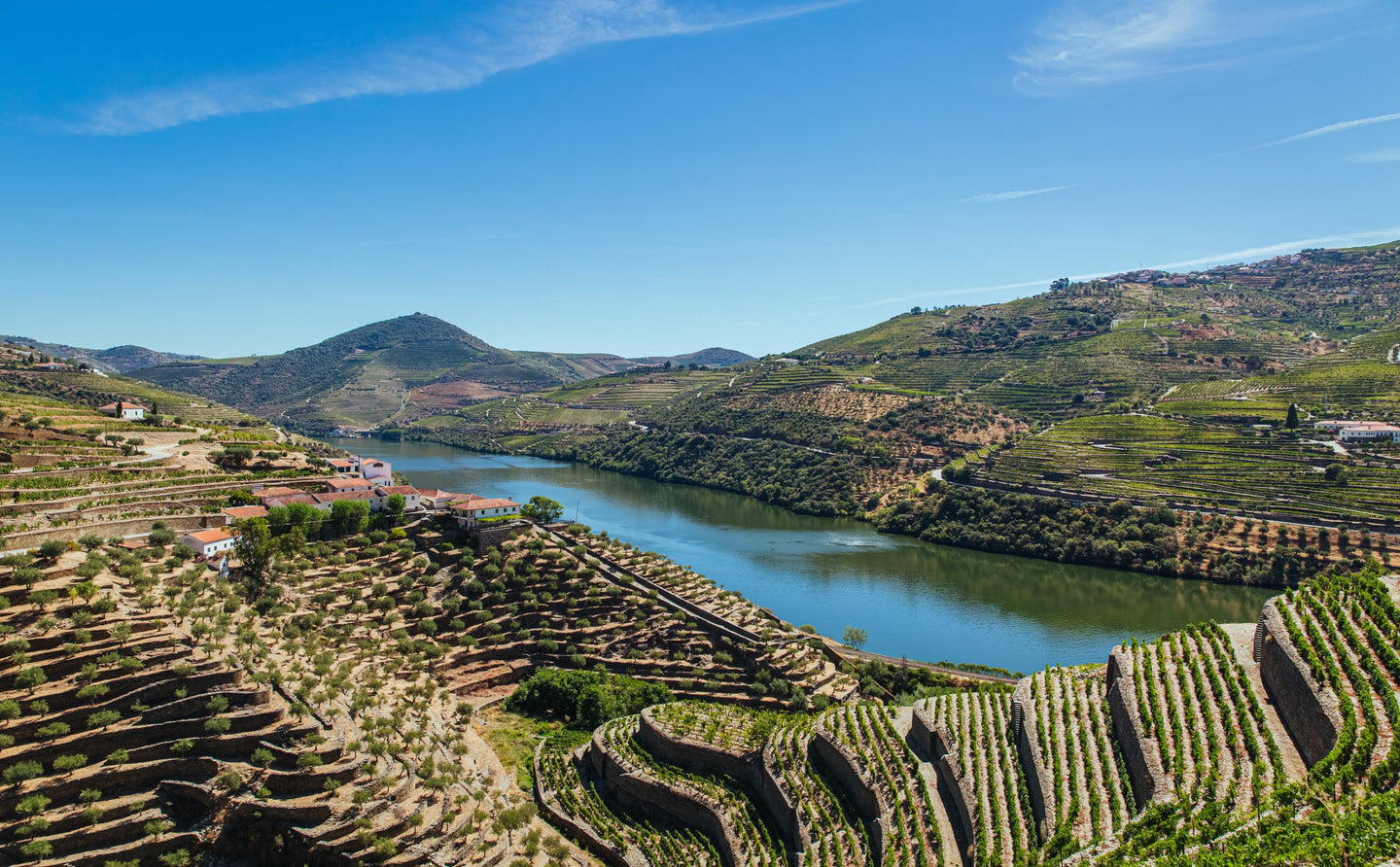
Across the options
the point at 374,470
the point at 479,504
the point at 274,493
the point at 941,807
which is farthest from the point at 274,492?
the point at 941,807

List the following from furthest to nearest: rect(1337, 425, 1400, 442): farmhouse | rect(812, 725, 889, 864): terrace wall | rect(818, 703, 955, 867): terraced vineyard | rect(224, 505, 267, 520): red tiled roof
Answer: rect(1337, 425, 1400, 442): farmhouse → rect(224, 505, 267, 520): red tiled roof → rect(812, 725, 889, 864): terrace wall → rect(818, 703, 955, 867): terraced vineyard

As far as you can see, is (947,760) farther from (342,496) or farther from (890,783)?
(342,496)

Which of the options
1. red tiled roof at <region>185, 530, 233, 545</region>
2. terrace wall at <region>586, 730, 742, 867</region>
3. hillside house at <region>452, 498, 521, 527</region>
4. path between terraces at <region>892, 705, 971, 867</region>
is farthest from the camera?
hillside house at <region>452, 498, 521, 527</region>

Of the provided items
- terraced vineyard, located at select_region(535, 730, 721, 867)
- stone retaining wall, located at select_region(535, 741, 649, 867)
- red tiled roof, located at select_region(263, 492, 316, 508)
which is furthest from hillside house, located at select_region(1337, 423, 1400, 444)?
red tiled roof, located at select_region(263, 492, 316, 508)

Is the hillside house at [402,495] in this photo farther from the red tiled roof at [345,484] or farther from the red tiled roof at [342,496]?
the red tiled roof at [345,484]

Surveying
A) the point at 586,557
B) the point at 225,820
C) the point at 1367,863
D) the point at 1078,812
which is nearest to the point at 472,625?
the point at 586,557

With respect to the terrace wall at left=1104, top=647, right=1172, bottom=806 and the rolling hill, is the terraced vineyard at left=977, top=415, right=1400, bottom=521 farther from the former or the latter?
the rolling hill
